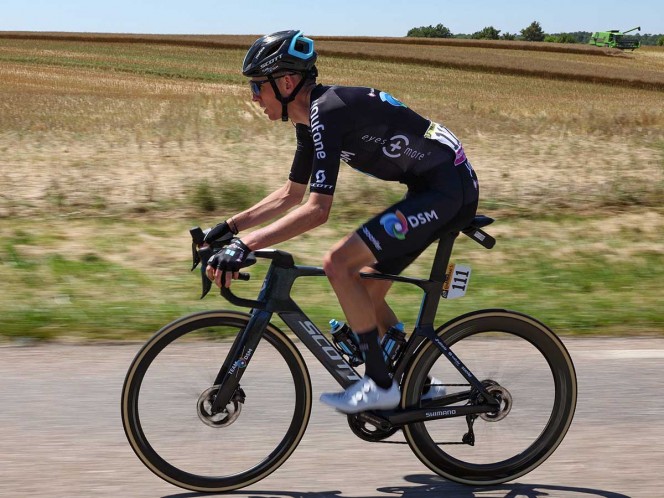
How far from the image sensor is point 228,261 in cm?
362

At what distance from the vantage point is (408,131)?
13.0 feet

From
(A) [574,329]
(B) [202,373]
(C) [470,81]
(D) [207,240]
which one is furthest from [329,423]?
(C) [470,81]

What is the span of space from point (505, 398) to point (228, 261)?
4.69 feet

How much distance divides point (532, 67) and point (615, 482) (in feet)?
156

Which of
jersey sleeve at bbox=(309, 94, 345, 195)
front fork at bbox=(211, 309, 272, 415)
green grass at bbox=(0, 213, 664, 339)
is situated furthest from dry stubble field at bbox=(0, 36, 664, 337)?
jersey sleeve at bbox=(309, 94, 345, 195)

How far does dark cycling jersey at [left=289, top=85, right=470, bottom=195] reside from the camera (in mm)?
3779

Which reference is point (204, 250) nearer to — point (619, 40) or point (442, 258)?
point (442, 258)

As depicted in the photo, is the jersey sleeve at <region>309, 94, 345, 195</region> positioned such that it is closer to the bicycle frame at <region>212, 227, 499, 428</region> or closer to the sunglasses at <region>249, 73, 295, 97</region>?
the sunglasses at <region>249, 73, 295, 97</region>

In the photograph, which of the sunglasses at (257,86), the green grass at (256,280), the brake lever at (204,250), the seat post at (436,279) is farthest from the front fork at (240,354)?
the green grass at (256,280)

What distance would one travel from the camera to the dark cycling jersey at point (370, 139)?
3779 mm

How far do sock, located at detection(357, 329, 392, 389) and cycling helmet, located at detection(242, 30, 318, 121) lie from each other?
103 centimetres

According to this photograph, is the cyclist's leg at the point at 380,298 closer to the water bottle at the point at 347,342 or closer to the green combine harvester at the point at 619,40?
the water bottle at the point at 347,342

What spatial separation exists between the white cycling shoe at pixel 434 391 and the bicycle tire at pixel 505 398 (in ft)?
0.21

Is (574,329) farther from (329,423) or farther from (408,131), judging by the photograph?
(408,131)
